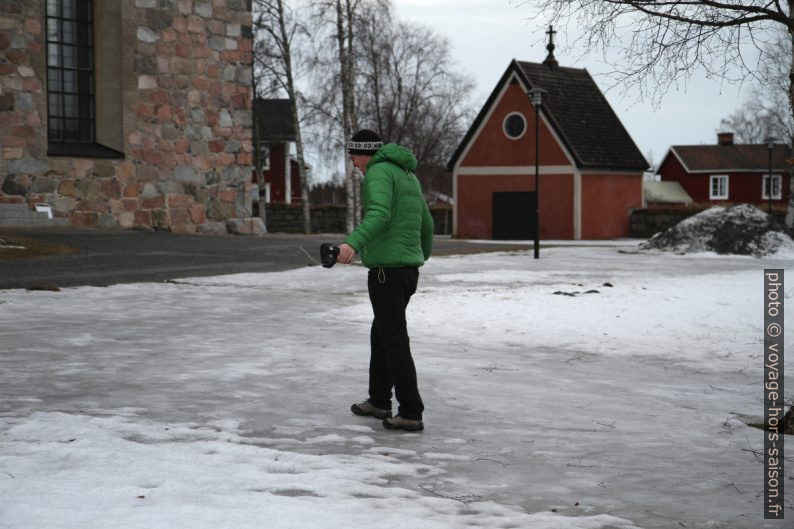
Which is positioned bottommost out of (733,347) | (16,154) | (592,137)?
(733,347)

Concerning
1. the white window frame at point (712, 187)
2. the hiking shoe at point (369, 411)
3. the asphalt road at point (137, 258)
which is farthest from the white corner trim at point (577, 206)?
the hiking shoe at point (369, 411)

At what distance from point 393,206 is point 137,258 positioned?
9.58m

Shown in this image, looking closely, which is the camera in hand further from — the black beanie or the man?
the black beanie

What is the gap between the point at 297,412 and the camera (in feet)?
20.1

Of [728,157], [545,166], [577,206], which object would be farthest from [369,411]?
[728,157]

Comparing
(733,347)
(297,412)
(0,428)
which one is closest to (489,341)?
(733,347)

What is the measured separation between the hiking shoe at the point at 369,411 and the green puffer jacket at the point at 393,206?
0.93 metres

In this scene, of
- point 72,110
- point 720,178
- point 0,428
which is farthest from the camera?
point 720,178

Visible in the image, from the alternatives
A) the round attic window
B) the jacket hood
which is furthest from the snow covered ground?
the round attic window

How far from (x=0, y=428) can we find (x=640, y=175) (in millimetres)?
40389

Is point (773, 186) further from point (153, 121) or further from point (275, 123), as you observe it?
point (153, 121)

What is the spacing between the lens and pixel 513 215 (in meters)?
40.4

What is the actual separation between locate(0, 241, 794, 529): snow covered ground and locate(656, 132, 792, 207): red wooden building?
191ft

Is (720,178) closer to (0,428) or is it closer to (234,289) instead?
(234,289)
